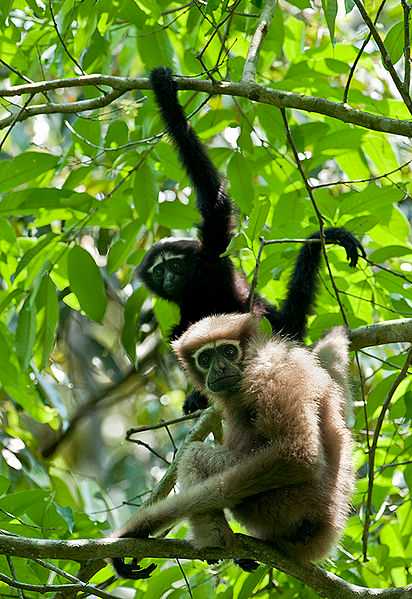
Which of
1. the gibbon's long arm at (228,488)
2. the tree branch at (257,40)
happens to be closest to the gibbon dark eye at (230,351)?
the gibbon's long arm at (228,488)

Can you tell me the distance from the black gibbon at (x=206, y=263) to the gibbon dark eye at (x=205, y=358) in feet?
1.74

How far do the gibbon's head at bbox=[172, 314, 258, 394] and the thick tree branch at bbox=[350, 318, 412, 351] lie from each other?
0.59 metres

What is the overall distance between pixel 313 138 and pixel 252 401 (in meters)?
2.15

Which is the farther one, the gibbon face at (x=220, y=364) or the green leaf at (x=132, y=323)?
the green leaf at (x=132, y=323)

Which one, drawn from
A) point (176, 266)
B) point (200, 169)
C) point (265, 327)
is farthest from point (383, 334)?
point (176, 266)

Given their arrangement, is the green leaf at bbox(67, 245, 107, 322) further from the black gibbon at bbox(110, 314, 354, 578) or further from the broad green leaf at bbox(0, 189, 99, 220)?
the black gibbon at bbox(110, 314, 354, 578)

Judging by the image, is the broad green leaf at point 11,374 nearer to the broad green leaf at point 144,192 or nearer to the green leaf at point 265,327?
the broad green leaf at point 144,192

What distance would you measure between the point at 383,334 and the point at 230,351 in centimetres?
84

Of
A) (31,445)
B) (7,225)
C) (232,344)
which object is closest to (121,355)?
(31,445)

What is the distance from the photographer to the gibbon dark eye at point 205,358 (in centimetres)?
496

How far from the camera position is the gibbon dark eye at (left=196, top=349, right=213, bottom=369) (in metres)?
4.96

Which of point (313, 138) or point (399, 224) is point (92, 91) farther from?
point (399, 224)

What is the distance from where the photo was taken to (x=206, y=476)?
4.37 metres

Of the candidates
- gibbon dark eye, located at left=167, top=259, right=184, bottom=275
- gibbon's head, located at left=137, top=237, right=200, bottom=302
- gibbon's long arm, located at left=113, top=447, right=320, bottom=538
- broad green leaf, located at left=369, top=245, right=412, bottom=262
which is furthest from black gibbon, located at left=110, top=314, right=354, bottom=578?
gibbon dark eye, located at left=167, top=259, right=184, bottom=275
